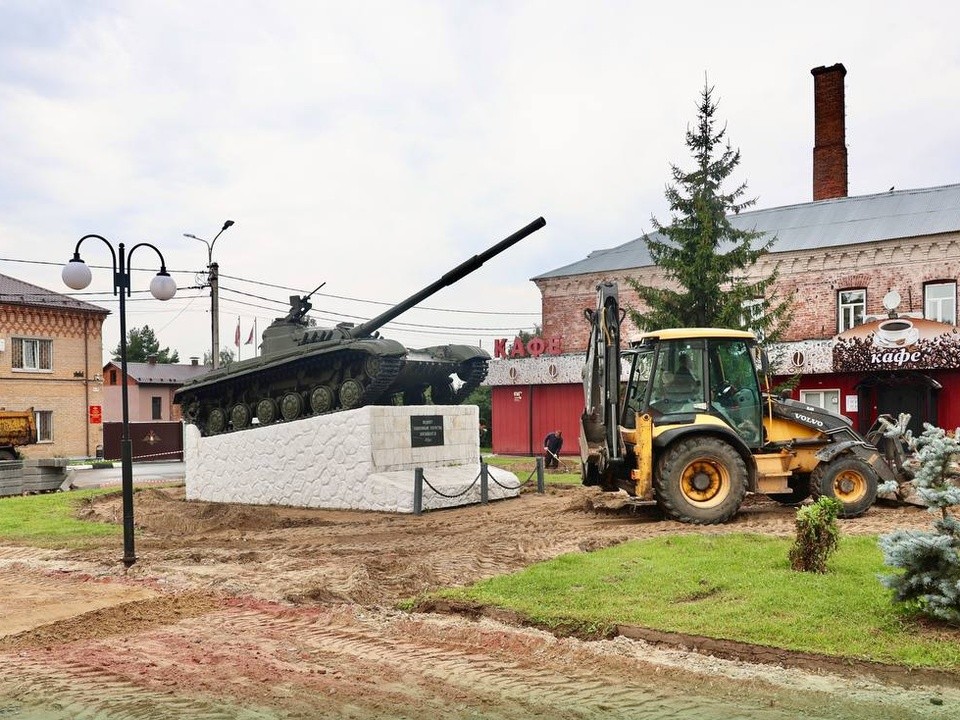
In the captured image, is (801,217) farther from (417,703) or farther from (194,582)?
(417,703)

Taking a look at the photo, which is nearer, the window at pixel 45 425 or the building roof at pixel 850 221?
the building roof at pixel 850 221

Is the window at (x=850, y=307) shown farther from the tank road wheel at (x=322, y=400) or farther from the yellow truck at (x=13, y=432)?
the yellow truck at (x=13, y=432)

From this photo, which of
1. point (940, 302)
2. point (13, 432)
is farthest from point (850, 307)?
point (13, 432)

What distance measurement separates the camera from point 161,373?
53.2m

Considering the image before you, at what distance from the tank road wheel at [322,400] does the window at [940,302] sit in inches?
687

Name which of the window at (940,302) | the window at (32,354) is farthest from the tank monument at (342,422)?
the window at (32,354)

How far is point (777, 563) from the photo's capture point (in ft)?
29.3

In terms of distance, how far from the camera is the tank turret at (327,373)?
17422mm

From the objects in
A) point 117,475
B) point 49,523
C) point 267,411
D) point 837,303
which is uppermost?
point 837,303

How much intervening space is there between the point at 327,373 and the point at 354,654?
12.0m

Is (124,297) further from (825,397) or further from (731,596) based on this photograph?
(825,397)

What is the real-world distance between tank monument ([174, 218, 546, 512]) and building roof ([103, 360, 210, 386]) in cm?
3164

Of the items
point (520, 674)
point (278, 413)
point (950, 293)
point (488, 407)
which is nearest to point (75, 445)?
point (488, 407)

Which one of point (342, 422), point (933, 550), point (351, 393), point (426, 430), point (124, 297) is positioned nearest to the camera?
point (933, 550)
